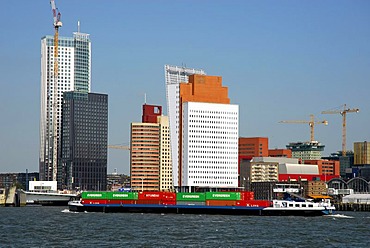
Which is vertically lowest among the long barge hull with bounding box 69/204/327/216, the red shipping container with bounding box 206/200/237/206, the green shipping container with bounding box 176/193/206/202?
the long barge hull with bounding box 69/204/327/216

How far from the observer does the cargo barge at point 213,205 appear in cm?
17862

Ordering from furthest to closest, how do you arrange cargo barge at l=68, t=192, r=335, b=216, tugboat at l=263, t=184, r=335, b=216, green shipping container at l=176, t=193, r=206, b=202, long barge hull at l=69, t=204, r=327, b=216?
green shipping container at l=176, t=193, r=206, b=202, cargo barge at l=68, t=192, r=335, b=216, long barge hull at l=69, t=204, r=327, b=216, tugboat at l=263, t=184, r=335, b=216

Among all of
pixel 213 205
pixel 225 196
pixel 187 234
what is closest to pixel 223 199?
pixel 225 196

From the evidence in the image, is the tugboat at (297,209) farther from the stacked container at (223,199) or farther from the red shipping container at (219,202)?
the red shipping container at (219,202)

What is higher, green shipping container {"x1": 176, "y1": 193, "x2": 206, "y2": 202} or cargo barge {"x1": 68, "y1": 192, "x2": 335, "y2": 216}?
green shipping container {"x1": 176, "y1": 193, "x2": 206, "y2": 202}

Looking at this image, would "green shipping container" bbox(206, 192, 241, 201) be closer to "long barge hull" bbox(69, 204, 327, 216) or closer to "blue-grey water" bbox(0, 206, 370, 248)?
"long barge hull" bbox(69, 204, 327, 216)

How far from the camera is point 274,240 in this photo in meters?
111

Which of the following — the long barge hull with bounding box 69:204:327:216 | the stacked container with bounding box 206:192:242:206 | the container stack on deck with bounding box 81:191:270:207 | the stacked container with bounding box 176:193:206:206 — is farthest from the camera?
the stacked container with bounding box 176:193:206:206

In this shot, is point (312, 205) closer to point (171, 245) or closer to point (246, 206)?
point (246, 206)

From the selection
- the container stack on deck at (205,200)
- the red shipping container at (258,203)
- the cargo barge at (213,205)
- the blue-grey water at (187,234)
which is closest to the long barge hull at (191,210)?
the cargo barge at (213,205)

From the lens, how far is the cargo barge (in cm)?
17862

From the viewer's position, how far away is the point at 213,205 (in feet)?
628

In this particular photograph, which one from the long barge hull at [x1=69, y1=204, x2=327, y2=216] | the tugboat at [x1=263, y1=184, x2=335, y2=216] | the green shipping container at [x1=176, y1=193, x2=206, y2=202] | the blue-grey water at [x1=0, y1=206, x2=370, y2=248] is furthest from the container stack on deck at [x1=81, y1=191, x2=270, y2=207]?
the blue-grey water at [x1=0, y1=206, x2=370, y2=248]

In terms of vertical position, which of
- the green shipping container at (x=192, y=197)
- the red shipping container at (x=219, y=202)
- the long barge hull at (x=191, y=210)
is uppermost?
the green shipping container at (x=192, y=197)
